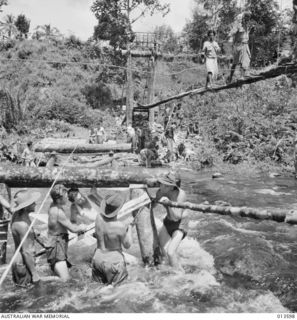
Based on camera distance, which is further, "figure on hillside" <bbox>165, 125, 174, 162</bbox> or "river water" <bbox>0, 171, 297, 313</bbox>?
"figure on hillside" <bbox>165, 125, 174, 162</bbox>

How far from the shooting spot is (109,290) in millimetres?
4840

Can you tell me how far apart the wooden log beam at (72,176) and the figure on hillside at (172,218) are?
0.88 m

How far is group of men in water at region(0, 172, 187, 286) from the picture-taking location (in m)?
4.75

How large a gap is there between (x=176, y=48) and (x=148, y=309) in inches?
1300

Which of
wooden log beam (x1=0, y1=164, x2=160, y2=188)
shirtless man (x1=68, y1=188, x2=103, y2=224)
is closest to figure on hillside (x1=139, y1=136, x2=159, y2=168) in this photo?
shirtless man (x1=68, y1=188, x2=103, y2=224)

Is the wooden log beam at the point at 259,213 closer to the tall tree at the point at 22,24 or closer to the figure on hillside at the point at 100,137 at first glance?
the figure on hillside at the point at 100,137

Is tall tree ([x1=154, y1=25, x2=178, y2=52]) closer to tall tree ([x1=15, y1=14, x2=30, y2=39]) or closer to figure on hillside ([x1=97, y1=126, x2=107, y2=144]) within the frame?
tall tree ([x1=15, y1=14, x2=30, y2=39])

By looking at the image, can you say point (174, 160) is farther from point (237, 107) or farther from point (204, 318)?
point (204, 318)

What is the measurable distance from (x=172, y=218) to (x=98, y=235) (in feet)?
3.80

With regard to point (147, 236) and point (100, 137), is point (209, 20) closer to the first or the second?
point (100, 137)

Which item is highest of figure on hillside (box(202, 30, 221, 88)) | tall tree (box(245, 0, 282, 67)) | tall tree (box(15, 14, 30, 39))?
tall tree (box(15, 14, 30, 39))

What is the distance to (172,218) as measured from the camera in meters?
5.53

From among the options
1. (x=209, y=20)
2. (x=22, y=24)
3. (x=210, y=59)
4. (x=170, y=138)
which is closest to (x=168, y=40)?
(x=209, y=20)

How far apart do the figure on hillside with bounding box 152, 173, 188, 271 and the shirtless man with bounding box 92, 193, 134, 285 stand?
0.83m
